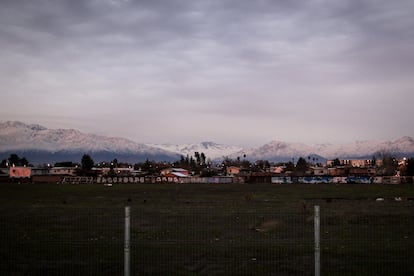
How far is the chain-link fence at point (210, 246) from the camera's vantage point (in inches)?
534

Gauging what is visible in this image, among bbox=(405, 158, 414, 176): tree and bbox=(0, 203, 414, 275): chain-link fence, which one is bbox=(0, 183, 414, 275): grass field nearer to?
bbox=(0, 203, 414, 275): chain-link fence

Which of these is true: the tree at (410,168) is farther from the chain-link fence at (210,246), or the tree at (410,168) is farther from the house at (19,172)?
the chain-link fence at (210,246)

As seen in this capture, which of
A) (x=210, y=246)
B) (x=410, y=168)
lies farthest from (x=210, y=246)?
(x=410, y=168)

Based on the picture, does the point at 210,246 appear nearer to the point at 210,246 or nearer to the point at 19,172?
the point at 210,246

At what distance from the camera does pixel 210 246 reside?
690 inches

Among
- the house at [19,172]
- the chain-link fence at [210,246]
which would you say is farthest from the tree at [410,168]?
the chain-link fence at [210,246]

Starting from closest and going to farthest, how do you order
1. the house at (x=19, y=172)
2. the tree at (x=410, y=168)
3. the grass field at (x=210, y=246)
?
the grass field at (x=210, y=246)
the tree at (x=410, y=168)
the house at (x=19, y=172)

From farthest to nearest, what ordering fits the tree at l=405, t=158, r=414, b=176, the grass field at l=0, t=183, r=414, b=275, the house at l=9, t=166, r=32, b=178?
the house at l=9, t=166, r=32, b=178, the tree at l=405, t=158, r=414, b=176, the grass field at l=0, t=183, r=414, b=275

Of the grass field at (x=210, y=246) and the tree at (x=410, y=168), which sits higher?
the tree at (x=410, y=168)

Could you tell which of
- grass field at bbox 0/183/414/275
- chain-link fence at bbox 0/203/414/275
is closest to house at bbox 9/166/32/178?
chain-link fence at bbox 0/203/414/275

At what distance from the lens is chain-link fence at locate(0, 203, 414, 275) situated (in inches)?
534

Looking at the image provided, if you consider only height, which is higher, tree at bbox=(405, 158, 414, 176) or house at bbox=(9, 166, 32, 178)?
tree at bbox=(405, 158, 414, 176)

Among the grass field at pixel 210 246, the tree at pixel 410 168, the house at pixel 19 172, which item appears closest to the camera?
the grass field at pixel 210 246

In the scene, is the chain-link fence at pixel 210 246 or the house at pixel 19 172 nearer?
the chain-link fence at pixel 210 246
